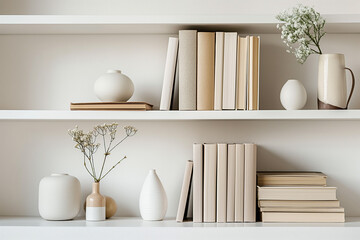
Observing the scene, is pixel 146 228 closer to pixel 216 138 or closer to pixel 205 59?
pixel 216 138

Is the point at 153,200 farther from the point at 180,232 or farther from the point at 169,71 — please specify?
the point at 169,71

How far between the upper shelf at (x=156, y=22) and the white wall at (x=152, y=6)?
15cm

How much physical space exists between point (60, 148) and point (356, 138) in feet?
3.76

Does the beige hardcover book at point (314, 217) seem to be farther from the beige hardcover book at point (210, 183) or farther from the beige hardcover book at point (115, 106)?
the beige hardcover book at point (115, 106)

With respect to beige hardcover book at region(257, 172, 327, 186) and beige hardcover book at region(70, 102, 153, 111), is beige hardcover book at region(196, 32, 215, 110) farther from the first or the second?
beige hardcover book at region(257, 172, 327, 186)

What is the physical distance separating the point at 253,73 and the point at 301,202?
0.48 metres

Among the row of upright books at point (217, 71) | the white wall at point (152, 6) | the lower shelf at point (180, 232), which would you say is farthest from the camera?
the white wall at point (152, 6)

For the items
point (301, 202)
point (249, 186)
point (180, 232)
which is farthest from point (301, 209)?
point (180, 232)

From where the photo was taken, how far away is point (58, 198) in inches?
75.0

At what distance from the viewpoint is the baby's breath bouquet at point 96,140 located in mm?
1905

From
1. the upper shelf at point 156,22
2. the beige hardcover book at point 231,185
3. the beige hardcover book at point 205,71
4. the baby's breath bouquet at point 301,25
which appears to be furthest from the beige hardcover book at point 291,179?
the upper shelf at point 156,22

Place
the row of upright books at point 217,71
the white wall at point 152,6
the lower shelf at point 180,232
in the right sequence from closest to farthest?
the lower shelf at point 180,232 → the row of upright books at point 217,71 → the white wall at point 152,6

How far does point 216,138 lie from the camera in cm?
207

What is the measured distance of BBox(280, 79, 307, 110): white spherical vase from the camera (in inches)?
74.3
